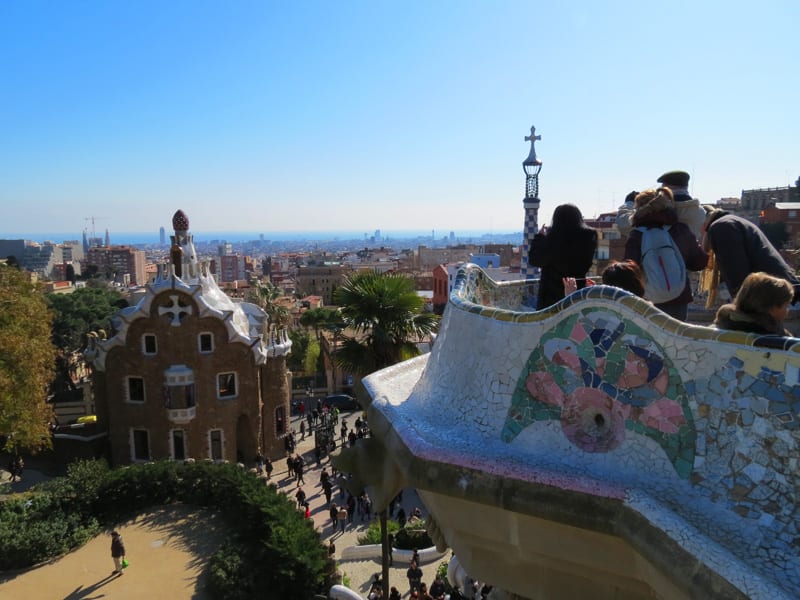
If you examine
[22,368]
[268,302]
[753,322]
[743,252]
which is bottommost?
[22,368]

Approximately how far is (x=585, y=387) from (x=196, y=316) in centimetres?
1814

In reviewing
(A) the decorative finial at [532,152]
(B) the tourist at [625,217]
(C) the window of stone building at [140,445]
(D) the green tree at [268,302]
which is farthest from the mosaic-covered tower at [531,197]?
(D) the green tree at [268,302]

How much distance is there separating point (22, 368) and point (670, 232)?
1727 cm

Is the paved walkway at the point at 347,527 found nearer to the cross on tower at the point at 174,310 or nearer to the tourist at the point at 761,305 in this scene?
the cross on tower at the point at 174,310

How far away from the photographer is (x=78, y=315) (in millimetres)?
38812

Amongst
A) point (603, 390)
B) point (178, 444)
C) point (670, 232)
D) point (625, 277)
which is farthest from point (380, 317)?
point (603, 390)

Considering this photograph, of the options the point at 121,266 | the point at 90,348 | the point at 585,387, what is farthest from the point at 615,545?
the point at 121,266

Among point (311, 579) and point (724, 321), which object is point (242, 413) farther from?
point (724, 321)

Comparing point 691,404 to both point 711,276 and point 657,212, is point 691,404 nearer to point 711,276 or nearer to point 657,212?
point 657,212

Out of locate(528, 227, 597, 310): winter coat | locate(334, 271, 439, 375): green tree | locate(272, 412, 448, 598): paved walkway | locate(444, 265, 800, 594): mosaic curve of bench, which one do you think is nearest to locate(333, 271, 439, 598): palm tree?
locate(334, 271, 439, 375): green tree

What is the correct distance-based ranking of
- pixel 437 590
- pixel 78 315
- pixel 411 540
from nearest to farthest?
1. pixel 437 590
2. pixel 411 540
3. pixel 78 315

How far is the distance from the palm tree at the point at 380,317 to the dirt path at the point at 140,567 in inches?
228

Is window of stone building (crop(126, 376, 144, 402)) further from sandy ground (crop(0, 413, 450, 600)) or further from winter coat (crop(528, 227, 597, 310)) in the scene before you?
winter coat (crop(528, 227, 597, 310))

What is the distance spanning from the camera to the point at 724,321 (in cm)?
366
